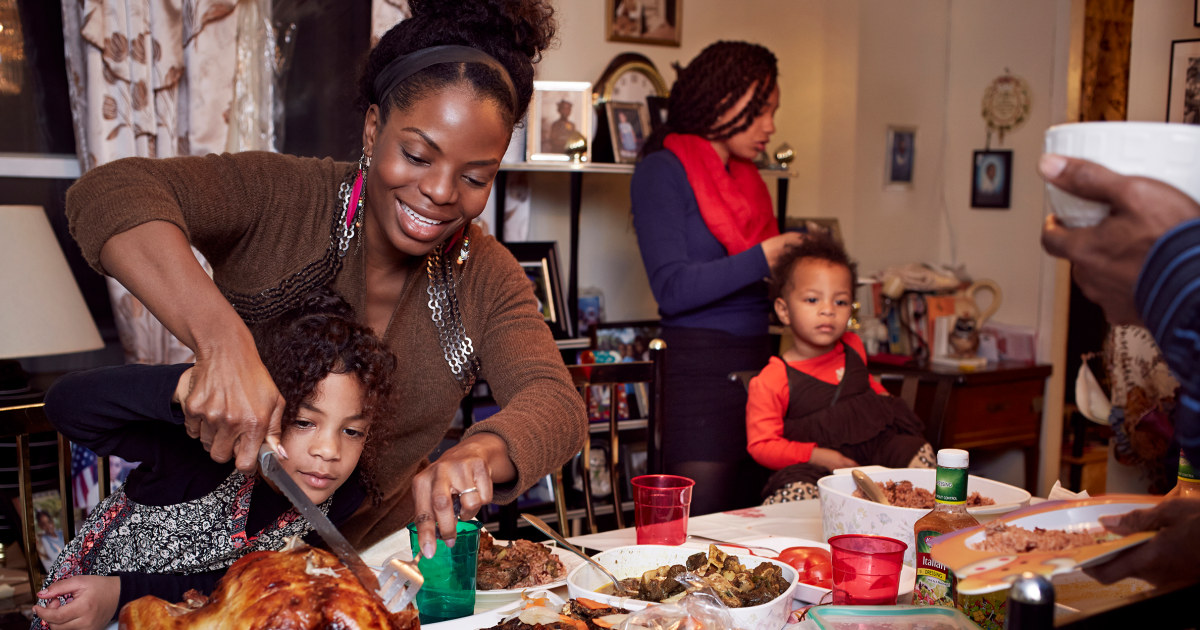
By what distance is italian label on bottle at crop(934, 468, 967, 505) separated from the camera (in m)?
1.01

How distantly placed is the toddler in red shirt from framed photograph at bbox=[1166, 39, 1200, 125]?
4.81ft

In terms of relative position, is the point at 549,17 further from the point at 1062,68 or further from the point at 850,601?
the point at 1062,68

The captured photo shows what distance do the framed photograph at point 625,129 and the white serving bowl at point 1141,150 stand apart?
269 cm

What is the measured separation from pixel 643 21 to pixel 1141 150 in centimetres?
314

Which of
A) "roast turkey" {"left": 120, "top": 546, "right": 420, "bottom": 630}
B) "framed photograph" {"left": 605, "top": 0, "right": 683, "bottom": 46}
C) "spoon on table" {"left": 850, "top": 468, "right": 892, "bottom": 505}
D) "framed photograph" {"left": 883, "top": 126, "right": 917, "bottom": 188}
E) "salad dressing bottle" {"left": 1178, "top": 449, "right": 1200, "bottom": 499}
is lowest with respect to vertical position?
"spoon on table" {"left": 850, "top": 468, "right": 892, "bottom": 505}

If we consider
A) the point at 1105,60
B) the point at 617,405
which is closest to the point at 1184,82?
the point at 1105,60

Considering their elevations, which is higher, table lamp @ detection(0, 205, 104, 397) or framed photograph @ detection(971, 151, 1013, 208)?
framed photograph @ detection(971, 151, 1013, 208)

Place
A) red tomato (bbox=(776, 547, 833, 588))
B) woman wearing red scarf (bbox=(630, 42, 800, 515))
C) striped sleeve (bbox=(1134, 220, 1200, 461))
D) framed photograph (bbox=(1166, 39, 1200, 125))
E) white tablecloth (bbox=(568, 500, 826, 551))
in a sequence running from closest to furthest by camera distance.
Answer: striped sleeve (bbox=(1134, 220, 1200, 461))
red tomato (bbox=(776, 547, 833, 588))
white tablecloth (bbox=(568, 500, 826, 551))
woman wearing red scarf (bbox=(630, 42, 800, 515))
framed photograph (bbox=(1166, 39, 1200, 125))

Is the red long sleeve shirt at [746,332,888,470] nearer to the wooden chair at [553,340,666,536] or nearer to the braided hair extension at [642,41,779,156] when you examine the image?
the wooden chair at [553,340,666,536]

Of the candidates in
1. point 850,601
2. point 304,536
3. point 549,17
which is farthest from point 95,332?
point 850,601

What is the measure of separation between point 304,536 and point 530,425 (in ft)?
1.36

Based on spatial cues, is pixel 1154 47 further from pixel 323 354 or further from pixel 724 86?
pixel 323 354

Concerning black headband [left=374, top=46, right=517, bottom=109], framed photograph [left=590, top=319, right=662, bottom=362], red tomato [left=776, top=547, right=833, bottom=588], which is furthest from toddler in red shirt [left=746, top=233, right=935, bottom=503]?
black headband [left=374, top=46, right=517, bottom=109]

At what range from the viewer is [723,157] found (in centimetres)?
271
